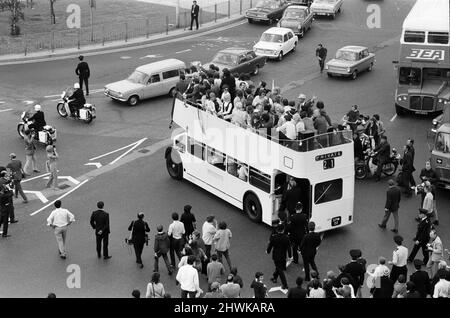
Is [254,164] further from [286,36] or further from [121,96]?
[286,36]

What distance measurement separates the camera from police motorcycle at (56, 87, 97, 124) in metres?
32.8

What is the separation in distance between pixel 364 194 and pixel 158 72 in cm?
1266

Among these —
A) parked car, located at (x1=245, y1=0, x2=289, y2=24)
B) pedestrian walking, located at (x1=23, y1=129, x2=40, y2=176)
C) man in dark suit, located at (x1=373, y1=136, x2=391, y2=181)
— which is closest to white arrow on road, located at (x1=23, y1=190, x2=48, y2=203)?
pedestrian walking, located at (x1=23, y1=129, x2=40, y2=176)

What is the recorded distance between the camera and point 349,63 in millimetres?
38938

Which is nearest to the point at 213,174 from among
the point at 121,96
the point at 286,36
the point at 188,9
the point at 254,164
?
the point at 254,164

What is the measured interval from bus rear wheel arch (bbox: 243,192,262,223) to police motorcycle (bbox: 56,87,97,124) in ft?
34.9

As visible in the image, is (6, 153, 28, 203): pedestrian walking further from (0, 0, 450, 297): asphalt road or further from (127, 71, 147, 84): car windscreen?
(127, 71, 147, 84): car windscreen

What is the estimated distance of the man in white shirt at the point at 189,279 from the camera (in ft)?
60.8

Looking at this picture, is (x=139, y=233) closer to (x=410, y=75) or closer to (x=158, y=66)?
(x=158, y=66)

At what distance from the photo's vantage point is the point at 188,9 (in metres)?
53.3

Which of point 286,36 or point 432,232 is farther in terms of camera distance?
point 286,36

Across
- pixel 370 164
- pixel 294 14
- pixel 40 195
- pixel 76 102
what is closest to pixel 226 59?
pixel 76 102

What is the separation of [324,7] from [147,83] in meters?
18.7

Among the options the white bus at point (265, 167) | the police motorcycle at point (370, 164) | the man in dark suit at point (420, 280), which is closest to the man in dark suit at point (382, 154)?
the police motorcycle at point (370, 164)
